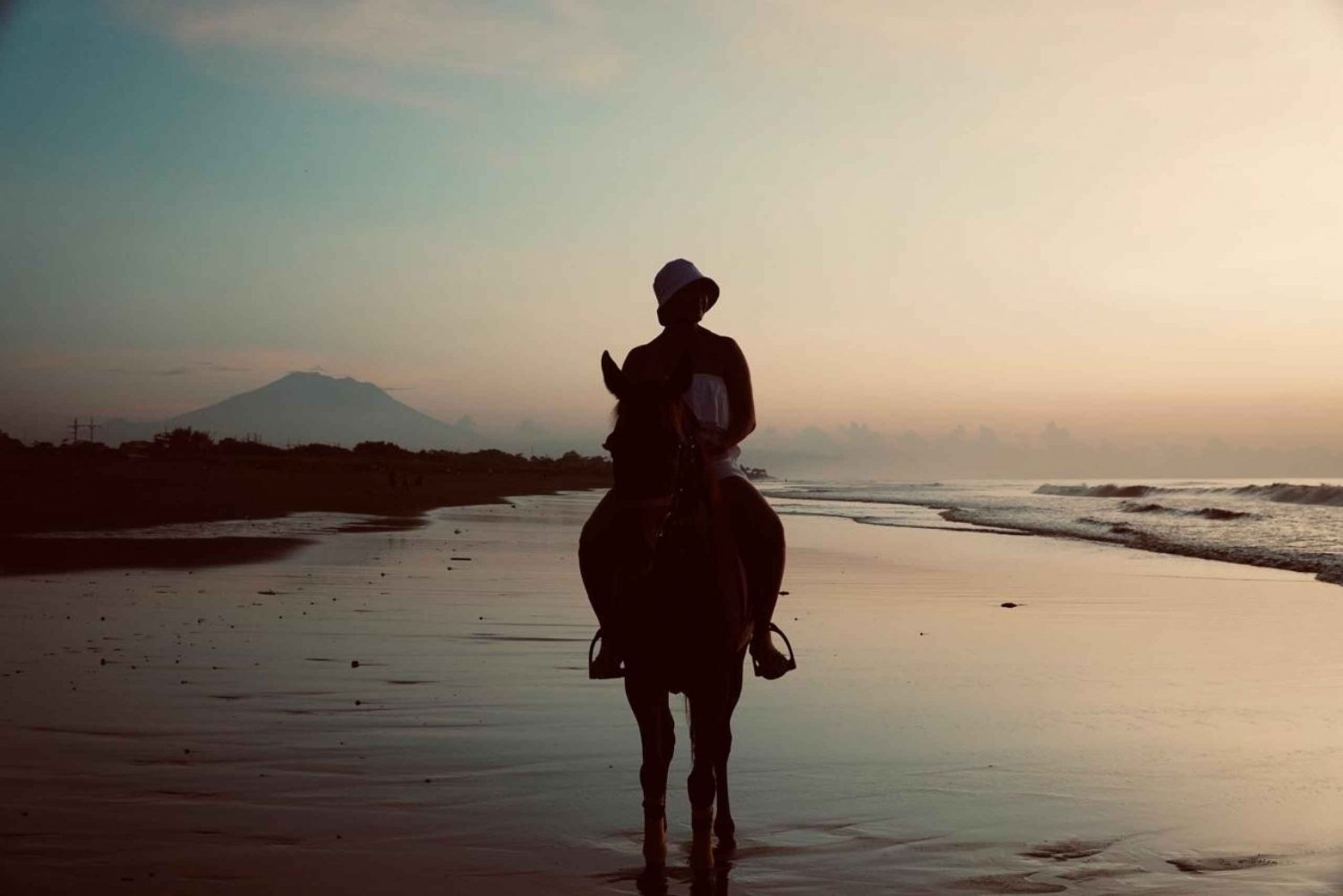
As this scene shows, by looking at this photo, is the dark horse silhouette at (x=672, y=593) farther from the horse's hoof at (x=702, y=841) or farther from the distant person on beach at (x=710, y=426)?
the distant person on beach at (x=710, y=426)

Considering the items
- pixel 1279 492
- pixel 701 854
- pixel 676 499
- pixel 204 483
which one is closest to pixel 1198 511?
pixel 1279 492

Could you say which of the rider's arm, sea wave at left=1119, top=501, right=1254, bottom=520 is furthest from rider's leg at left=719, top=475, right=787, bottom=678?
sea wave at left=1119, top=501, right=1254, bottom=520

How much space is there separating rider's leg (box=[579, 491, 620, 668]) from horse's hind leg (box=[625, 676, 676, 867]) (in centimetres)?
19

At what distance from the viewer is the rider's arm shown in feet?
20.2

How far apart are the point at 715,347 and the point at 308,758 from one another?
11.4 ft

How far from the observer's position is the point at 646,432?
17.0 feet

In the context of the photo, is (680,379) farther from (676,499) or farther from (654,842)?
(654,842)

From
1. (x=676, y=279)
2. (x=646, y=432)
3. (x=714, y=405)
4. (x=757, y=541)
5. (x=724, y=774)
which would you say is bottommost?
(x=724, y=774)

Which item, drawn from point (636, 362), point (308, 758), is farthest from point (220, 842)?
point (636, 362)

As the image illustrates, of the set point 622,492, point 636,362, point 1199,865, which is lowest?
point 1199,865

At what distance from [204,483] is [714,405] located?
43463 mm

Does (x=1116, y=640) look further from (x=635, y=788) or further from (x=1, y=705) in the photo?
(x=1, y=705)

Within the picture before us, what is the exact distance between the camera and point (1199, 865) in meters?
5.55

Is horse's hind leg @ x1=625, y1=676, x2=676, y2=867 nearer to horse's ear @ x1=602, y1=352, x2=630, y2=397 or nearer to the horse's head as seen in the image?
the horse's head
